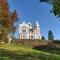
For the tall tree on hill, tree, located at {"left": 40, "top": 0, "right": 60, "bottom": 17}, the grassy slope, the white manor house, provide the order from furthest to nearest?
the white manor house → the tall tree on hill → tree, located at {"left": 40, "top": 0, "right": 60, "bottom": 17} → the grassy slope

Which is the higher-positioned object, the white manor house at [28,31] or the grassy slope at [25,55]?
the white manor house at [28,31]

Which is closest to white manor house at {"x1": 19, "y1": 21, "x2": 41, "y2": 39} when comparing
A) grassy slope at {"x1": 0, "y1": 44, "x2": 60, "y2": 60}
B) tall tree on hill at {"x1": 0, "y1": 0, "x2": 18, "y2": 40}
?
tall tree on hill at {"x1": 0, "y1": 0, "x2": 18, "y2": 40}

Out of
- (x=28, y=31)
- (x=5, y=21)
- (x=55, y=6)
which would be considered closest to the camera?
(x=55, y=6)

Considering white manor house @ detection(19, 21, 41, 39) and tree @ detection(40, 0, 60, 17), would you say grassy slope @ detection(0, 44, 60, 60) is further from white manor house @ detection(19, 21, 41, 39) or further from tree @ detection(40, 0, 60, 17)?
white manor house @ detection(19, 21, 41, 39)

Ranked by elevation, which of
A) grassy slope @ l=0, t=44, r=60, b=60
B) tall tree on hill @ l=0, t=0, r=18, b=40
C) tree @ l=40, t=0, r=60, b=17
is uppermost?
tall tree on hill @ l=0, t=0, r=18, b=40

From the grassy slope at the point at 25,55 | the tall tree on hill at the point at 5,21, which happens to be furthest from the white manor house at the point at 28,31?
the grassy slope at the point at 25,55

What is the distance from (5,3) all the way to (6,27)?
17.5 feet

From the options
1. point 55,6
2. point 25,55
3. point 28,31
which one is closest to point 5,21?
point 25,55

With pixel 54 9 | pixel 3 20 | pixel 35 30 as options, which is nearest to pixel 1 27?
pixel 3 20

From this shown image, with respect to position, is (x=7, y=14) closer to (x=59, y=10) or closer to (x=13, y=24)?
(x=13, y=24)

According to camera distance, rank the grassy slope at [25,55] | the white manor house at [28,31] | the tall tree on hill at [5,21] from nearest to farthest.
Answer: the grassy slope at [25,55] → the tall tree on hill at [5,21] → the white manor house at [28,31]

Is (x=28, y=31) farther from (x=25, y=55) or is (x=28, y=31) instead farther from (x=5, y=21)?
(x=25, y=55)

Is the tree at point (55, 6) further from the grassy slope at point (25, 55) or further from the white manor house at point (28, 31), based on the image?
the white manor house at point (28, 31)

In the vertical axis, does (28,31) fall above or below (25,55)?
above
